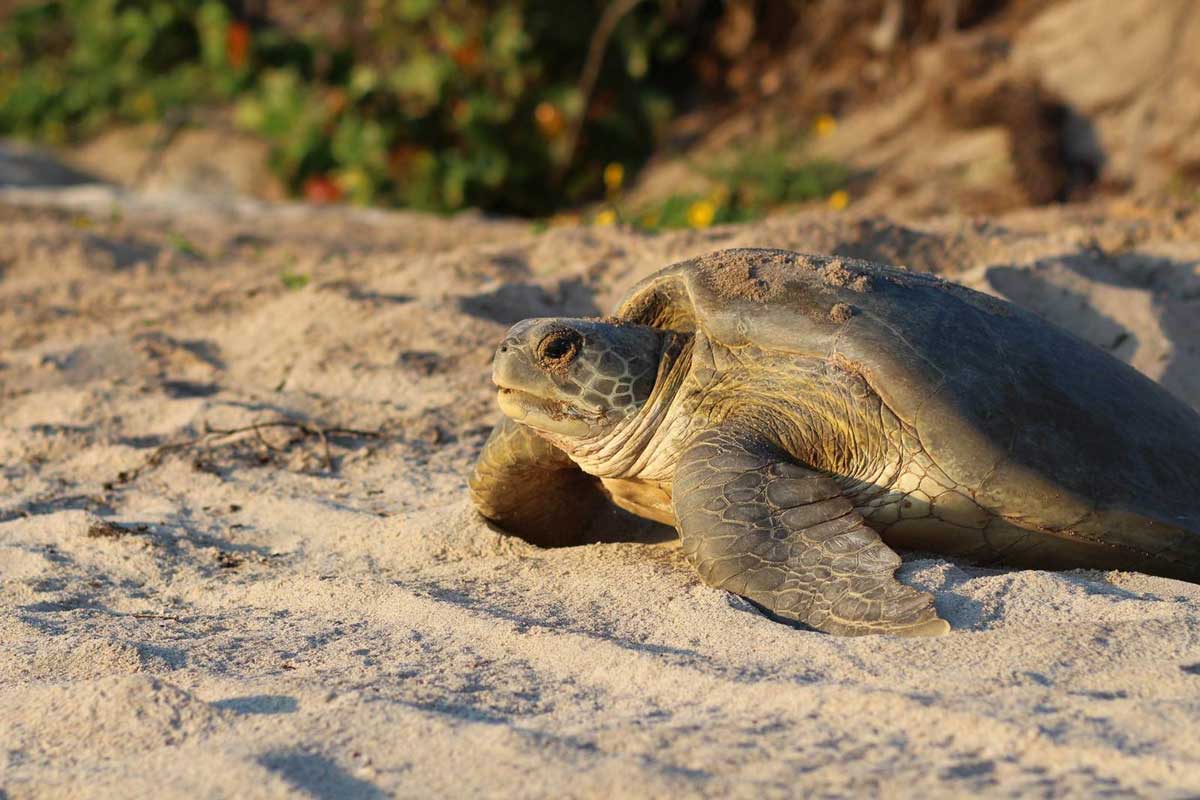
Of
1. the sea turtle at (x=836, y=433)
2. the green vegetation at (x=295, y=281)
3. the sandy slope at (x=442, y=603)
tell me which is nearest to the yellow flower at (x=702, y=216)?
the sandy slope at (x=442, y=603)

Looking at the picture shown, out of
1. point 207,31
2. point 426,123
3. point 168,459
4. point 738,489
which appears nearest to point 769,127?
point 426,123

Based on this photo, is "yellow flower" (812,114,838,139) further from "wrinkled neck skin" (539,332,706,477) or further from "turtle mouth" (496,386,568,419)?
"turtle mouth" (496,386,568,419)

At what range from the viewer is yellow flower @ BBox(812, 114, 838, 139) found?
809 cm

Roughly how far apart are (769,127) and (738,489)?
653 cm

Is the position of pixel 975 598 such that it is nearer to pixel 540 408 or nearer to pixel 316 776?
pixel 540 408

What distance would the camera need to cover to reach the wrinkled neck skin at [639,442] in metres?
2.73

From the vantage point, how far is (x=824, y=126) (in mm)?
8078

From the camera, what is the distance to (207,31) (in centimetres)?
1077

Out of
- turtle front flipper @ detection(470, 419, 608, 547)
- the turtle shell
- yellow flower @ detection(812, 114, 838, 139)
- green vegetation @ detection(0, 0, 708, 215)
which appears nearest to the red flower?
green vegetation @ detection(0, 0, 708, 215)

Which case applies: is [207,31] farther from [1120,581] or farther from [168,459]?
[1120,581]

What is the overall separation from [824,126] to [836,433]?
585 centimetres

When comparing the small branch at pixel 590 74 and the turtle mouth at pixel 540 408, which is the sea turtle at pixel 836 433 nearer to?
the turtle mouth at pixel 540 408

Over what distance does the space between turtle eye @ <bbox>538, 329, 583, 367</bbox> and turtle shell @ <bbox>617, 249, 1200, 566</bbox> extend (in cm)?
30

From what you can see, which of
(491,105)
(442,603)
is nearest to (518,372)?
(442,603)
